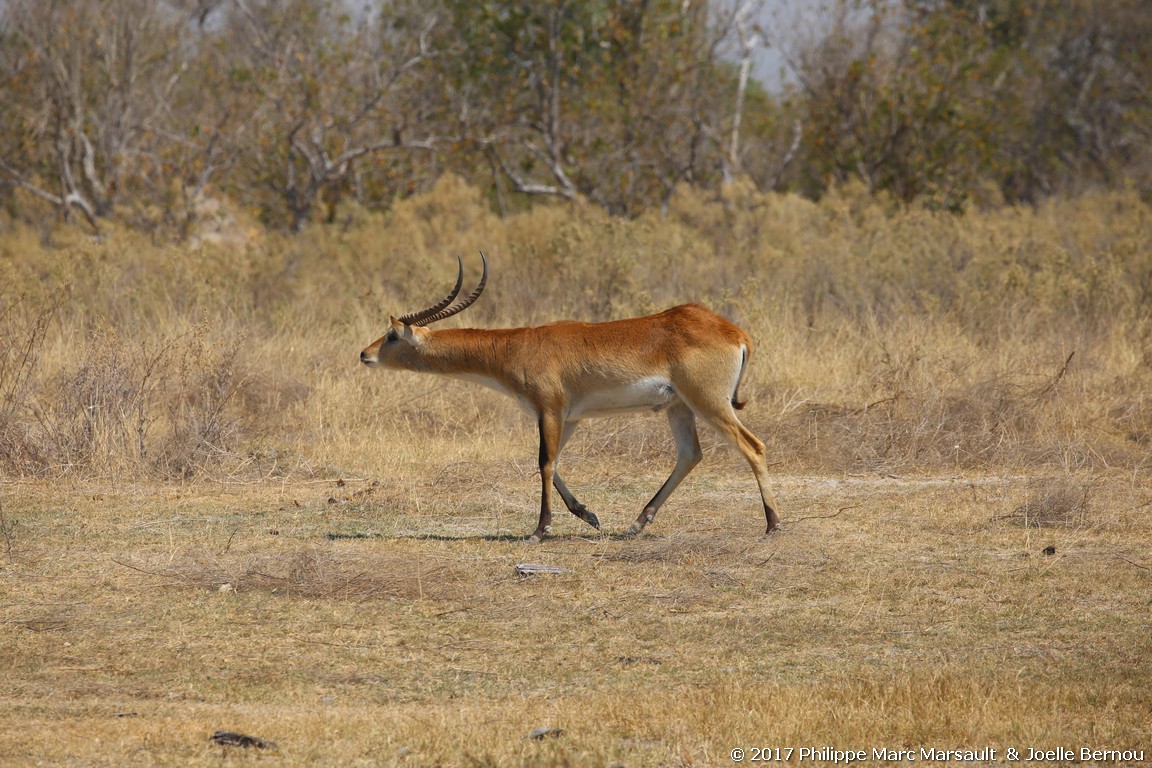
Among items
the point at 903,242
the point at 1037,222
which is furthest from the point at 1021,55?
the point at 903,242

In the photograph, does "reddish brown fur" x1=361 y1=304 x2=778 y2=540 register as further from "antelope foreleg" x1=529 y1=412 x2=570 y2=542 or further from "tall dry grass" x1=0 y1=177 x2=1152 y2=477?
"tall dry grass" x1=0 y1=177 x2=1152 y2=477

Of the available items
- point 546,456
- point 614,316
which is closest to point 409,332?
point 546,456

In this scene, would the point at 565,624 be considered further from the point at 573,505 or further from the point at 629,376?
the point at 629,376

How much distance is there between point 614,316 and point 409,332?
771 cm

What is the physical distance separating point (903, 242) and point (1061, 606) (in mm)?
12866

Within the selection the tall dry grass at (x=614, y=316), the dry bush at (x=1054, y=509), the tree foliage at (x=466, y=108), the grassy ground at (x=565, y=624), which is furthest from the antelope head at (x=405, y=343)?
the tree foliage at (x=466, y=108)

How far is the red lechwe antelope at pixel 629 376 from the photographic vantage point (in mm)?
9555

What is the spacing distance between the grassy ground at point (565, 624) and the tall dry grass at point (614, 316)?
1.11 m

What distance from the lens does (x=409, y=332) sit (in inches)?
407

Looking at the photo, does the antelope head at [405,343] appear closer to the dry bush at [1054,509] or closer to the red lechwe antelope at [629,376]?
the red lechwe antelope at [629,376]

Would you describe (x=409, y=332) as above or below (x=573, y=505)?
above

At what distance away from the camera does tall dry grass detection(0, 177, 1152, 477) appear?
12477 mm

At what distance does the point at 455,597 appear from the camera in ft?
27.2

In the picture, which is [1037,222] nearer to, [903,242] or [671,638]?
[903,242]
